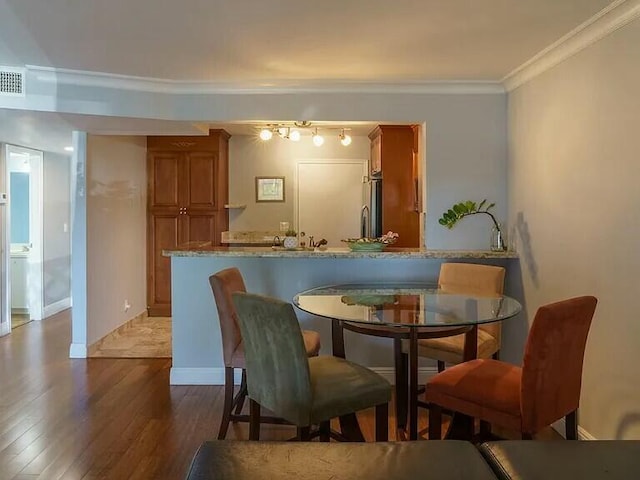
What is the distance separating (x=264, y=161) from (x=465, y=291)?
4.05 m

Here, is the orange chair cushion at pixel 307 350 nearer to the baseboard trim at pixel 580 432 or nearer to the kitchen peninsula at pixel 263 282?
the kitchen peninsula at pixel 263 282

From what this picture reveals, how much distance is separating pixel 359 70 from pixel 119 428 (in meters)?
2.73

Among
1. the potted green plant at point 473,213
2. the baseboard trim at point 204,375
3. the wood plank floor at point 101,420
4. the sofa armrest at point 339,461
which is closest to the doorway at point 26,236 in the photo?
the wood plank floor at point 101,420

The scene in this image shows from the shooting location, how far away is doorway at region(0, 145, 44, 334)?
20.9ft

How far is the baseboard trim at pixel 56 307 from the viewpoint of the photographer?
6.56 metres

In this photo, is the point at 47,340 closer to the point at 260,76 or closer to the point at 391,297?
the point at 260,76

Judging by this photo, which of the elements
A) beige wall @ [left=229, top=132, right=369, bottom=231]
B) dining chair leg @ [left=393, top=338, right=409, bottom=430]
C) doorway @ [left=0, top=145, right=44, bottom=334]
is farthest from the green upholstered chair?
doorway @ [left=0, top=145, right=44, bottom=334]

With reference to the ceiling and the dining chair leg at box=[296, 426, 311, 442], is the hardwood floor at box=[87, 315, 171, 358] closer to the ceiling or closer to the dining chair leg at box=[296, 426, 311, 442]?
the ceiling

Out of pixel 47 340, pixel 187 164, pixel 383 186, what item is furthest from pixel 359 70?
pixel 47 340

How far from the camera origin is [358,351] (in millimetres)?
4020

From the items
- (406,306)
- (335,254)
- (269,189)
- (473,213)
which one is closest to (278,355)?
(406,306)

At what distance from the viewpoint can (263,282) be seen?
3.98 meters

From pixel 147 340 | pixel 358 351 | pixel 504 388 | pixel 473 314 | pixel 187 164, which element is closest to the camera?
pixel 504 388

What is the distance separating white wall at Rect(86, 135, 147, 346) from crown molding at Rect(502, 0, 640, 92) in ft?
12.0
